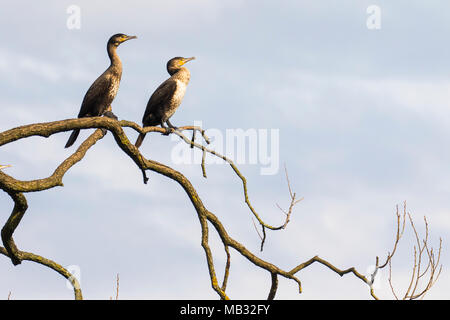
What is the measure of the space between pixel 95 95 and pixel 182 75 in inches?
96.9

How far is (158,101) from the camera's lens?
1107 centimetres

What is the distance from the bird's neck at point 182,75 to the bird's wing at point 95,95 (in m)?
2.04

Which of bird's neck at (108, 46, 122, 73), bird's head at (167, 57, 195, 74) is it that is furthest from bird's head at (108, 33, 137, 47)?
bird's head at (167, 57, 195, 74)

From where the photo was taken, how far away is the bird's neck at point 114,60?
10122 millimetres

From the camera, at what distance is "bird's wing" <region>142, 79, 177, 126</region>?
11.1 meters

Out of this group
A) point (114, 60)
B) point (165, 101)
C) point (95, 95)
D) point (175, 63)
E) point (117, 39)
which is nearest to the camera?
point (95, 95)

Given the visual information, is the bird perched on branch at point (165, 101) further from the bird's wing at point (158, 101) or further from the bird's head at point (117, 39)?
the bird's head at point (117, 39)

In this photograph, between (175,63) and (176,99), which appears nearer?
(176,99)

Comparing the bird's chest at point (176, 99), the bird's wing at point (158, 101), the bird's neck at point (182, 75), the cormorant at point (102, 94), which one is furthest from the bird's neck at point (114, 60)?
the bird's neck at point (182, 75)

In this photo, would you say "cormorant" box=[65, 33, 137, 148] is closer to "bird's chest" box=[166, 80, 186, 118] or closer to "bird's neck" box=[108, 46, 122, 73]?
"bird's neck" box=[108, 46, 122, 73]

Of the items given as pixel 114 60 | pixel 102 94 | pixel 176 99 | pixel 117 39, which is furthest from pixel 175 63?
pixel 102 94

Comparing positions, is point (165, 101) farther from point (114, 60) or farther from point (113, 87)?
point (113, 87)
